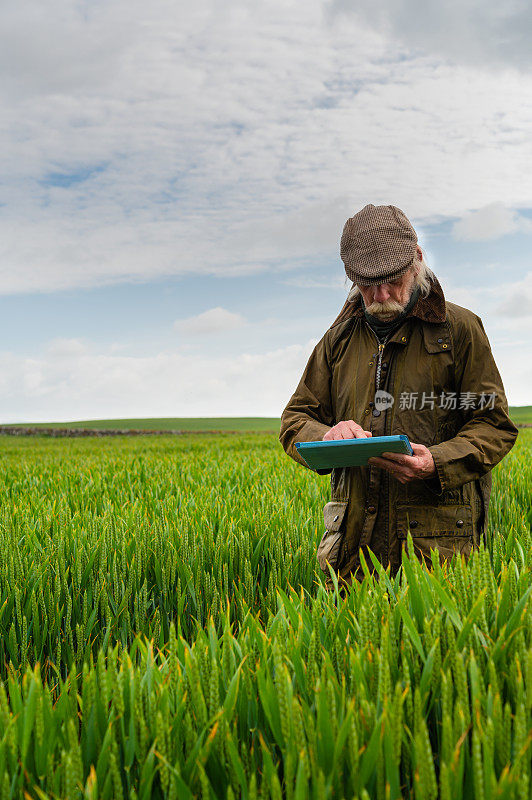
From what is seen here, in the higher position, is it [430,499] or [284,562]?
[430,499]

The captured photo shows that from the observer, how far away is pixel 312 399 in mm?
3150

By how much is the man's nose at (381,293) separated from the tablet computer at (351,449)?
62 cm

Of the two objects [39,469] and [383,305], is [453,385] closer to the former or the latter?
[383,305]

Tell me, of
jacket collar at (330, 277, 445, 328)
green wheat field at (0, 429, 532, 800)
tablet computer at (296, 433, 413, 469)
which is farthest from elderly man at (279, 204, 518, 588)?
green wheat field at (0, 429, 532, 800)

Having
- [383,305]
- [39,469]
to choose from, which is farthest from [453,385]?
[39,469]

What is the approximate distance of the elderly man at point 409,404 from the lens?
8.96 ft

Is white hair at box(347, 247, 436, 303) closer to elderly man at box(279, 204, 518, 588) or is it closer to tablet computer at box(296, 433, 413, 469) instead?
elderly man at box(279, 204, 518, 588)

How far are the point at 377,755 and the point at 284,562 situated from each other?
8.29 feet

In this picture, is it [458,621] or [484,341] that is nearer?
[458,621]

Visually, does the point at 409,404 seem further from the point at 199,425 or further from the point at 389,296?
the point at 199,425

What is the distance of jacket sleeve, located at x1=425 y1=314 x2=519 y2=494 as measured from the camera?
2701 mm

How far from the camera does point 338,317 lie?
3129 millimetres

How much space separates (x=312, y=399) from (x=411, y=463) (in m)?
0.73

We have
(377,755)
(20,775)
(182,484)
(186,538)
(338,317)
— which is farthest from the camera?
(182,484)
